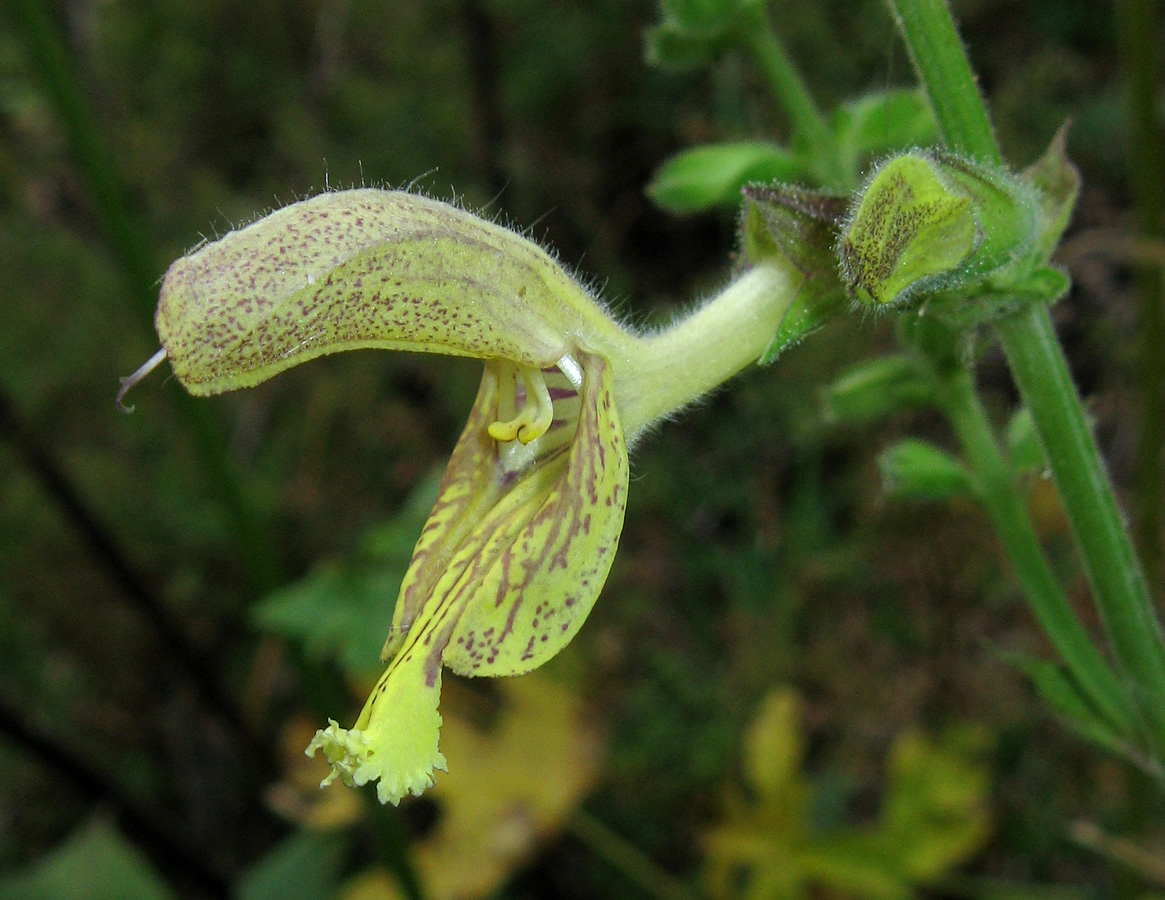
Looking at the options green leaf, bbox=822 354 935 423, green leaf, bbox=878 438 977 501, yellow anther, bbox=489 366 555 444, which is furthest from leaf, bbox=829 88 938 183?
yellow anther, bbox=489 366 555 444

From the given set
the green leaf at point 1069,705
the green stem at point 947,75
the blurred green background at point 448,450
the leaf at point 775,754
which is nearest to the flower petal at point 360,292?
the green stem at point 947,75

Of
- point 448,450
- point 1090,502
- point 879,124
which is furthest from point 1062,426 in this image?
point 448,450

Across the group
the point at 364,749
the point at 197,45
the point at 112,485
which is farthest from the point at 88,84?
the point at 364,749

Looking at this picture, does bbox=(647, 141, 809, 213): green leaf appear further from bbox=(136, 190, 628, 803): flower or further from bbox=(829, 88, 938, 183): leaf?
bbox=(136, 190, 628, 803): flower

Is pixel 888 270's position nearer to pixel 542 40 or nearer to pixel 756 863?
pixel 756 863

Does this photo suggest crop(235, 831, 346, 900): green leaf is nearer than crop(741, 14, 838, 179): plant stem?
No

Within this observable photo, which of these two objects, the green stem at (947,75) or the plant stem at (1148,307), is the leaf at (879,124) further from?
the plant stem at (1148,307)
